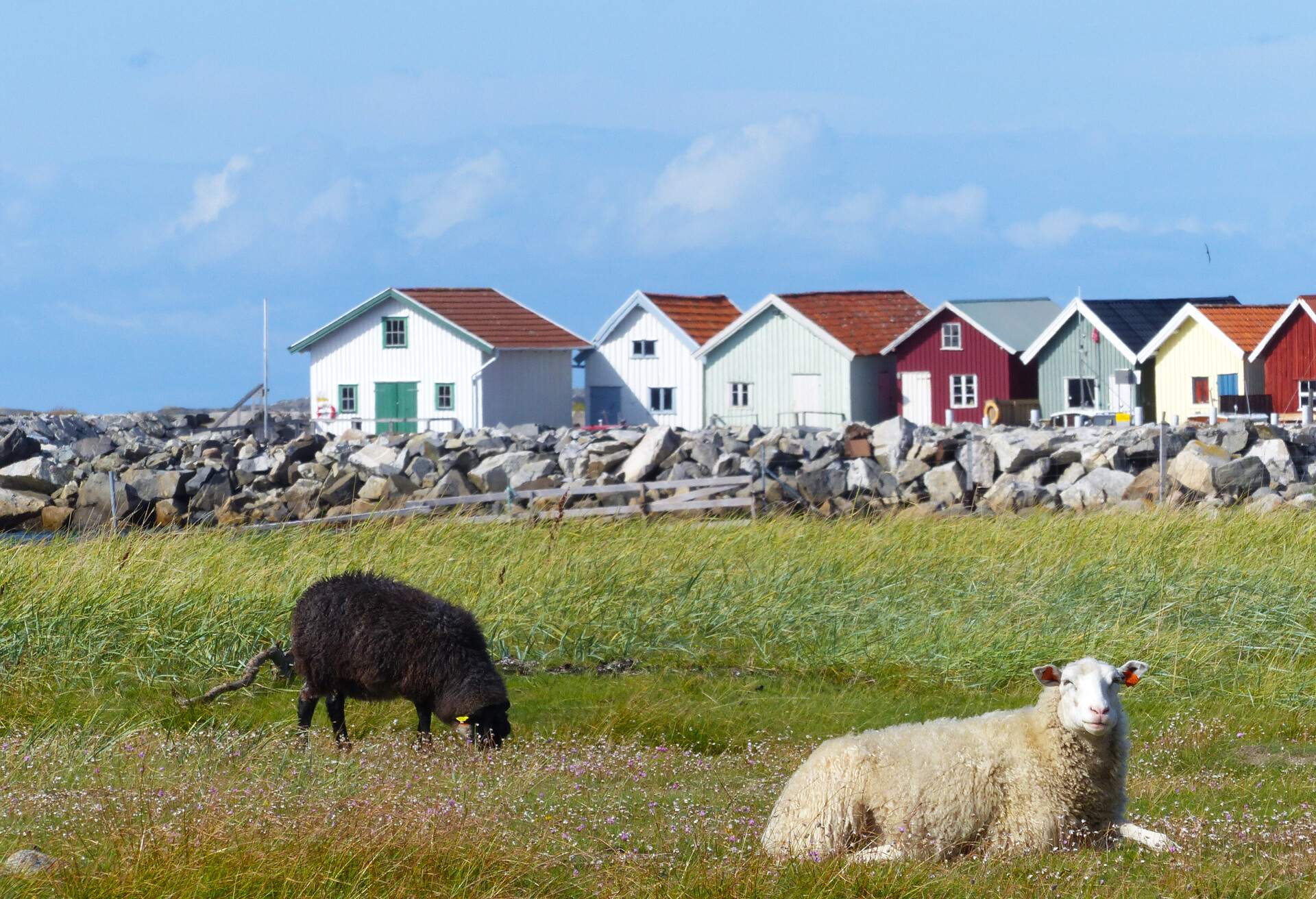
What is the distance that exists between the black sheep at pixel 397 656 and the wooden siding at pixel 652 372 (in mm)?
47527

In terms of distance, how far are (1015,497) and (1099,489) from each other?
5.31 feet

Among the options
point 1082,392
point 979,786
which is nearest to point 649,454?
point 979,786

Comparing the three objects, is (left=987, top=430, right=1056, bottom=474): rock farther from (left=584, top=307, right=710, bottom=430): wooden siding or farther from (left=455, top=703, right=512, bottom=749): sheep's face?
(left=584, top=307, right=710, bottom=430): wooden siding

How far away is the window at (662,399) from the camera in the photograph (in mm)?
57531

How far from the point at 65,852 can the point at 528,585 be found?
877cm

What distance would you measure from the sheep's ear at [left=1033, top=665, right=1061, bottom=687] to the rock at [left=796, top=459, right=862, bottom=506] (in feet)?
69.7

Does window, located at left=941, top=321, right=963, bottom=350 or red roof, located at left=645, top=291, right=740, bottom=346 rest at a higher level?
red roof, located at left=645, top=291, right=740, bottom=346

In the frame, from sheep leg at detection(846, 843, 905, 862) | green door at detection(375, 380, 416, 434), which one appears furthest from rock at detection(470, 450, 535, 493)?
sheep leg at detection(846, 843, 905, 862)

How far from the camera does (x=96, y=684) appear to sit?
37.7 ft

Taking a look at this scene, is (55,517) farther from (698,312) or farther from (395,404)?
(698,312)

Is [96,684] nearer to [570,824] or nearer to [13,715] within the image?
[13,715]

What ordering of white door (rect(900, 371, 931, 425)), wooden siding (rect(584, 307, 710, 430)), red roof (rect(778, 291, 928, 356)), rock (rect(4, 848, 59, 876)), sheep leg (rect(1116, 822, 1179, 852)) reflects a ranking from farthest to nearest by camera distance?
1. wooden siding (rect(584, 307, 710, 430))
2. red roof (rect(778, 291, 928, 356))
3. white door (rect(900, 371, 931, 425))
4. sheep leg (rect(1116, 822, 1179, 852))
5. rock (rect(4, 848, 59, 876))

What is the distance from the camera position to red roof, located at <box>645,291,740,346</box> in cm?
5775

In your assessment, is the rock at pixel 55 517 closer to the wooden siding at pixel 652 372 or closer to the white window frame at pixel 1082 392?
the wooden siding at pixel 652 372
